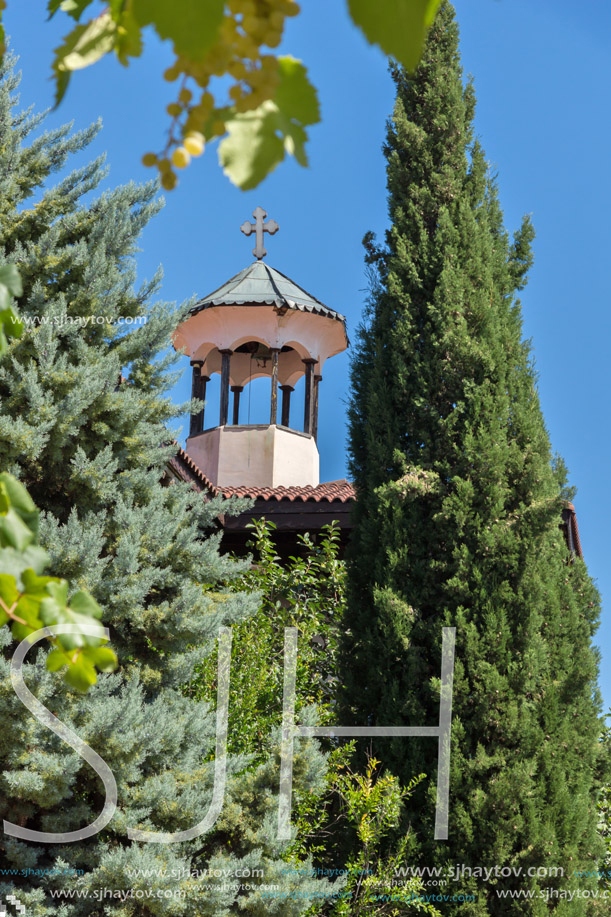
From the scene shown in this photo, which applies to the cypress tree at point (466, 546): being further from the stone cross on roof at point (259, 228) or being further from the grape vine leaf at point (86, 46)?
the stone cross on roof at point (259, 228)

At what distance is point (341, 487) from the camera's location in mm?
10109

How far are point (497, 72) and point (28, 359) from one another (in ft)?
15.7

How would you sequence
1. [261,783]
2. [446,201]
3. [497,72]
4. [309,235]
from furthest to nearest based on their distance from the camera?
[309,235]
[497,72]
[446,201]
[261,783]

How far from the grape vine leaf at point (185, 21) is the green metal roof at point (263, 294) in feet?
38.0

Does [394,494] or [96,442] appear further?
[394,494]

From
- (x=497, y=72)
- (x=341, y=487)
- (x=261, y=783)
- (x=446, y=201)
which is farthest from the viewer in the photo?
(x=341, y=487)

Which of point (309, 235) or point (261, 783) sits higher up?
point (309, 235)

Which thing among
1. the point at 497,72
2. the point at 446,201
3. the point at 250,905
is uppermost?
the point at 497,72

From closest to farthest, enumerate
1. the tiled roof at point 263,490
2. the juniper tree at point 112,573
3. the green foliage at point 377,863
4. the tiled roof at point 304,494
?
1. the juniper tree at point 112,573
2. the green foliage at point 377,863
3. the tiled roof at point 263,490
4. the tiled roof at point 304,494

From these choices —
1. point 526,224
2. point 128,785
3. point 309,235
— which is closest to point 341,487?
point 526,224

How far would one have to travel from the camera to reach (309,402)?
13039mm

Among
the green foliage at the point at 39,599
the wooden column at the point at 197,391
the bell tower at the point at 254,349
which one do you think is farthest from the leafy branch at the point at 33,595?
the wooden column at the point at 197,391

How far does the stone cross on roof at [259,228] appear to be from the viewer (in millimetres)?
14305

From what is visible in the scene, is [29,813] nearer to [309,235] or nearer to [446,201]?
[446,201]
